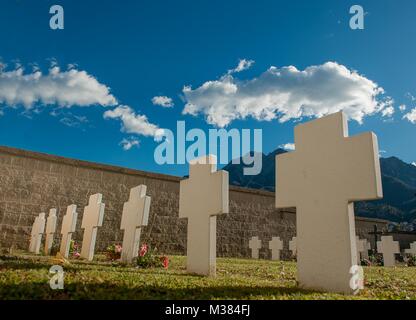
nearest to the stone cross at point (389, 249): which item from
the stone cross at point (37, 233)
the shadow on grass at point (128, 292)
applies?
the shadow on grass at point (128, 292)

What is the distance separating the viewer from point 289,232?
19.2 meters

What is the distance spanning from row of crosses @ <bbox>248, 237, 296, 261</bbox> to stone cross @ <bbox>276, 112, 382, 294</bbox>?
36.5ft

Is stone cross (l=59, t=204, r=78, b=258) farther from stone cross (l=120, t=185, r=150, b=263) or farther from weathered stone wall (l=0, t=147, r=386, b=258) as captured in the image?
stone cross (l=120, t=185, r=150, b=263)

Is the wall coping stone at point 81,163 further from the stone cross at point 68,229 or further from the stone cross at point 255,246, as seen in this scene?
the stone cross at point 255,246

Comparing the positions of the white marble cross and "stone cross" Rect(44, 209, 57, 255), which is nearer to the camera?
the white marble cross

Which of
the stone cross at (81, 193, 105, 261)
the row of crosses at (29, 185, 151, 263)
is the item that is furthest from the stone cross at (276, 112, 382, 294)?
the stone cross at (81, 193, 105, 261)

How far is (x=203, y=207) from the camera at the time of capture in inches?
253

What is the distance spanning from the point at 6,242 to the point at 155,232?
5090 millimetres

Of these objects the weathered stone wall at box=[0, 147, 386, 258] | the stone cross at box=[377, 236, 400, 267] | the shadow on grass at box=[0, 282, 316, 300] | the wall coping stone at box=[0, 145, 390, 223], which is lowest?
the shadow on grass at box=[0, 282, 316, 300]

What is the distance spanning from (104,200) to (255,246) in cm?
658

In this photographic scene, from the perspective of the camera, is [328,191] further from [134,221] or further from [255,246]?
[255,246]

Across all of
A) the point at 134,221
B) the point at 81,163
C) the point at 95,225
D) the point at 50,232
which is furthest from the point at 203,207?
the point at 81,163

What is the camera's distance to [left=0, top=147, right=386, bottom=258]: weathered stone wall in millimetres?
12547

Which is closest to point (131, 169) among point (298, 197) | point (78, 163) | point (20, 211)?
point (78, 163)
